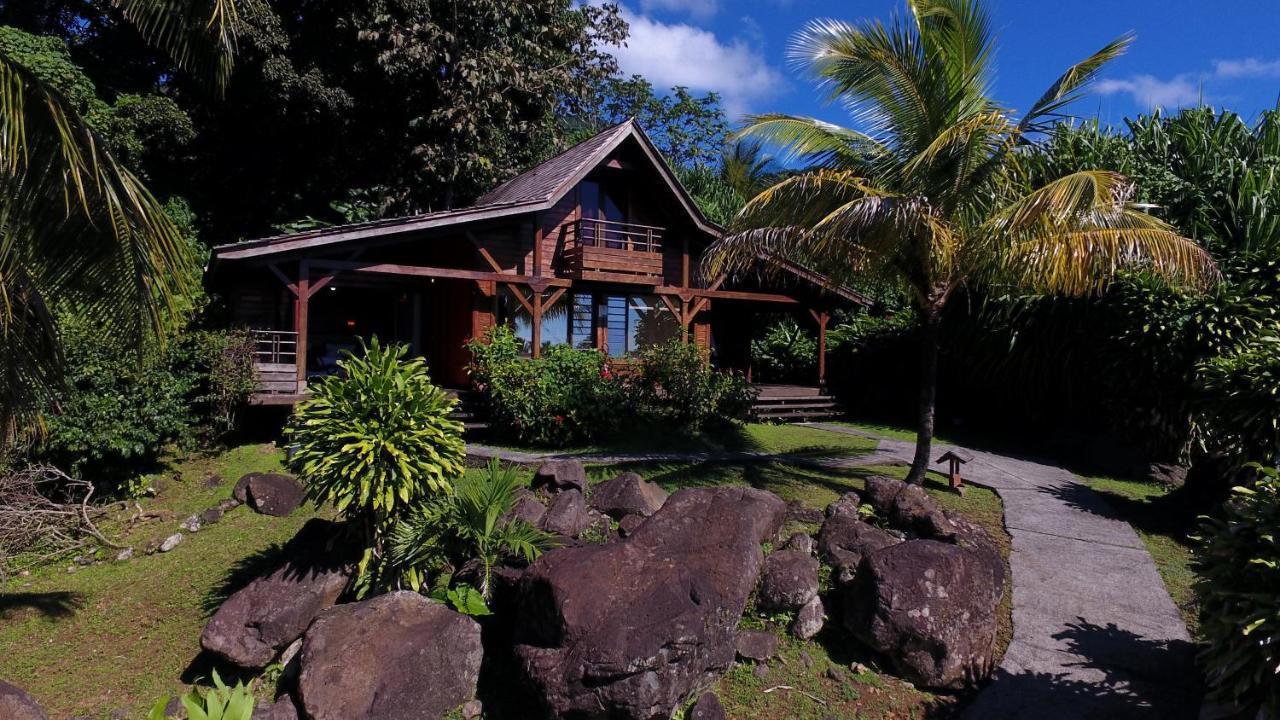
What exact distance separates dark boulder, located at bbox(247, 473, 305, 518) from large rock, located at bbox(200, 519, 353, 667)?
2.93 metres

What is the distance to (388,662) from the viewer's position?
17.6ft

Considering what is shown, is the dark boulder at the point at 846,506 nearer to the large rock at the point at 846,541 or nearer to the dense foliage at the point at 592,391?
the large rock at the point at 846,541

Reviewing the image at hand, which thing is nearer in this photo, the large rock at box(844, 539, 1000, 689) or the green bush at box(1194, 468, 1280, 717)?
the green bush at box(1194, 468, 1280, 717)

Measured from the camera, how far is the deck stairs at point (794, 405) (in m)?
16.5

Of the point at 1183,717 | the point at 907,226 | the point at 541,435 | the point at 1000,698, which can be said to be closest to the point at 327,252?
the point at 541,435

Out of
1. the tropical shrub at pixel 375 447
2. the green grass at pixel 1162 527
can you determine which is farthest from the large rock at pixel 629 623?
the green grass at pixel 1162 527

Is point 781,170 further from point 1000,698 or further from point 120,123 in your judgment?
point 120,123

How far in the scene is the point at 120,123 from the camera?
17.0 metres

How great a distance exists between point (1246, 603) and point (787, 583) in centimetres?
321

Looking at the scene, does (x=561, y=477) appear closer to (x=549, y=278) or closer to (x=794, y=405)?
(x=549, y=278)

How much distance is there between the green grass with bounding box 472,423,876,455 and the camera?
12.2m

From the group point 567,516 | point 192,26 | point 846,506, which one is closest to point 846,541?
point 846,506

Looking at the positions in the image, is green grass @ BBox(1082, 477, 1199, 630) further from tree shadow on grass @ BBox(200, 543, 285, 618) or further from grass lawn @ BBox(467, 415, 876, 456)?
tree shadow on grass @ BBox(200, 543, 285, 618)

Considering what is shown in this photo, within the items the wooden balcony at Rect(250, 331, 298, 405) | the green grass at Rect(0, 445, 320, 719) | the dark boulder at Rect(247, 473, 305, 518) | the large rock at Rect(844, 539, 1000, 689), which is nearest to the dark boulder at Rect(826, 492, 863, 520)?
the large rock at Rect(844, 539, 1000, 689)
